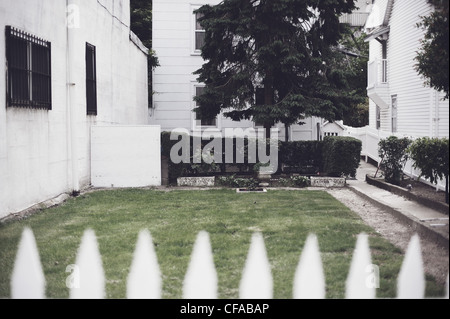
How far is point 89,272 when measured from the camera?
588 cm

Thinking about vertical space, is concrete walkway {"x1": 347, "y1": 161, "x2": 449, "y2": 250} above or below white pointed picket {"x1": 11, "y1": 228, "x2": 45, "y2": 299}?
above

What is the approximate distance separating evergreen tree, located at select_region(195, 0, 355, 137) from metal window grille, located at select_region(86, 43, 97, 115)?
2882 millimetres

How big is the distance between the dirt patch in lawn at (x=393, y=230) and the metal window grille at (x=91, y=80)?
20.5 ft

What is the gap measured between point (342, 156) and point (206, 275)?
A: 915 centimetres

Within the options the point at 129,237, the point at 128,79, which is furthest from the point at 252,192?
the point at 128,79

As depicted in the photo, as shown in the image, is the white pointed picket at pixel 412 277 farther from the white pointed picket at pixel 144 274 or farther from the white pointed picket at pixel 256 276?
the white pointed picket at pixel 144 274

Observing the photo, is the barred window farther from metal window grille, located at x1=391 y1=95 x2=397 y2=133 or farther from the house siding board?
metal window grille, located at x1=391 y1=95 x2=397 y2=133

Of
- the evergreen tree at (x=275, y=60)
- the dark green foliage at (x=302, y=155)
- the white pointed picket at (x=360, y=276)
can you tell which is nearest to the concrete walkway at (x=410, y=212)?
the white pointed picket at (x=360, y=276)

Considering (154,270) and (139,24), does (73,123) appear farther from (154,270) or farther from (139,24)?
(139,24)

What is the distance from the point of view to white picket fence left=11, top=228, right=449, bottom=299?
201 inches

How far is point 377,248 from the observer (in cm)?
693

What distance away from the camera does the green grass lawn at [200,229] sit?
5547 mm

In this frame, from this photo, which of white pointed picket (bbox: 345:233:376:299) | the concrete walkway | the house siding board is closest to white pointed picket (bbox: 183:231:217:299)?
white pointed picket (bbox: 345:233:376:299)

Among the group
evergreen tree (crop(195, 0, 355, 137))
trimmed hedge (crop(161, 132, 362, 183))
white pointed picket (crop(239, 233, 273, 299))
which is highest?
evergreen tree (crop(195, 0, 355, 137))
